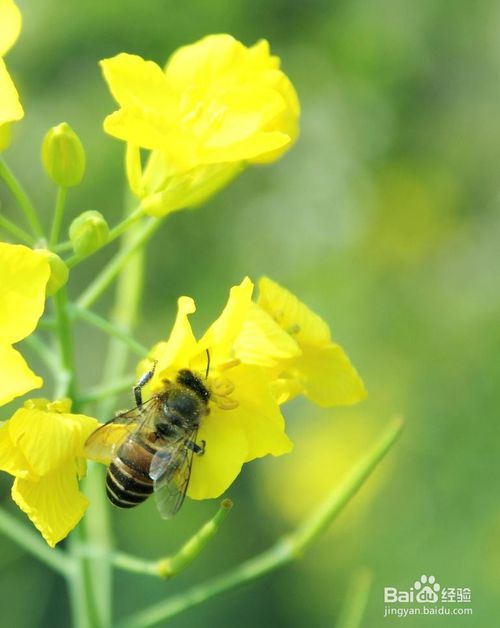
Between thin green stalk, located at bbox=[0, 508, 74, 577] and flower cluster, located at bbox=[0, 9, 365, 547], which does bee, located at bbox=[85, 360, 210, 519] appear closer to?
flower cluster, located at bbox=[0, 9, 365, 547]

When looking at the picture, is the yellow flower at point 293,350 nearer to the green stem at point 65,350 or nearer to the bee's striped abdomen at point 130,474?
the bee's striped abdomen at point 130,474

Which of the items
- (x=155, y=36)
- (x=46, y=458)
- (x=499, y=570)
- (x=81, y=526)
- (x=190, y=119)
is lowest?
(x=499, y=570)

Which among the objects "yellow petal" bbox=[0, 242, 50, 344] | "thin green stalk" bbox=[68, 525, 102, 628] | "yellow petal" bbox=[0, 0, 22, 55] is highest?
"yellow petal" bbox=[0, 0, 22, 55]

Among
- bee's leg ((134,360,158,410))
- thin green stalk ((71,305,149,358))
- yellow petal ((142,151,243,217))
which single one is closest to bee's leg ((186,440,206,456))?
Result: bee's leg ((134,360,158,410))

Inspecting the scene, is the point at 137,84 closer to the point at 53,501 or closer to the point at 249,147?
the point at 249,147

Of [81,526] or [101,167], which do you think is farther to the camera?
[101,167]

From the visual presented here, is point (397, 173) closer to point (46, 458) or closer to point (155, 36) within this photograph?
point (155, 36)

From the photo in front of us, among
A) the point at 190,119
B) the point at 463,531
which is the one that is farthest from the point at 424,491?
the point at 190,119
